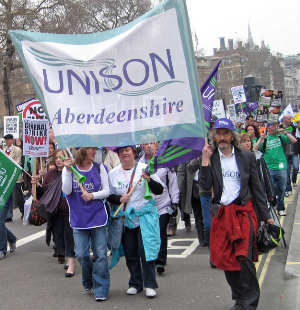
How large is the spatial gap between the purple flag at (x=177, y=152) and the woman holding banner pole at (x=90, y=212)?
61 centimetres

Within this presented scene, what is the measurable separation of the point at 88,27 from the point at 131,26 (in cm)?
3457

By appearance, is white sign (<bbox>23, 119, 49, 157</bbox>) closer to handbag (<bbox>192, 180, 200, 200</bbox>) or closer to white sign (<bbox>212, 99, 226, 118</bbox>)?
handbag (<bbox>192, 180, 200, 200</bbox>)

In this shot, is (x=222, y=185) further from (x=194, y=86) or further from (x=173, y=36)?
(x=173, y=36)

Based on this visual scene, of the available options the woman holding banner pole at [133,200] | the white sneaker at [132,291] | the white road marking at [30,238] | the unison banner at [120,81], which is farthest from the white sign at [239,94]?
the unison banner at [120,81]

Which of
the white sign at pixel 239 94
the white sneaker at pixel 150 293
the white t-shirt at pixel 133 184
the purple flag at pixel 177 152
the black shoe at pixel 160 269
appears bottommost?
the white sneaker at pixel 150 293

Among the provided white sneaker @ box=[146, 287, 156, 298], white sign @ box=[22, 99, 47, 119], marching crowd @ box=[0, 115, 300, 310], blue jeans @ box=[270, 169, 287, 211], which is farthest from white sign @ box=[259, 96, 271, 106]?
white sneaker @ box=[146, 287, 156, 298]

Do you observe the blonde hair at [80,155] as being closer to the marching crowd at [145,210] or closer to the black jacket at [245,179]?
the marching crowd at [145,210]

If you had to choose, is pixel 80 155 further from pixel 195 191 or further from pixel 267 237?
pixel 195 191

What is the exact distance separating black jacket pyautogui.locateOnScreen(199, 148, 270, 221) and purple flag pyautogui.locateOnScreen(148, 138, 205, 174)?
28 cm

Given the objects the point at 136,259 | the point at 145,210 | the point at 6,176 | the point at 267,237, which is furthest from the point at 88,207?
the point at 6,176

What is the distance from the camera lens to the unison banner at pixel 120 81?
188 inches

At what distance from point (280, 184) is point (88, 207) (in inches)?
211

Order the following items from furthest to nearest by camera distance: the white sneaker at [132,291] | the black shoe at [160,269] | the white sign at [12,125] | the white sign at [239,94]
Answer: the white sign at [239,94] → the white sign at [12,125] → the black shoe at [160,269] → the white sneaker at [132,291]

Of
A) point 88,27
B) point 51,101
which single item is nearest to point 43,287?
point 51,101
